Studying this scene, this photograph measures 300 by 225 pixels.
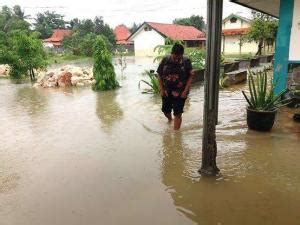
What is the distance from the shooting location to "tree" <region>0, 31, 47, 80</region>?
14820 mm

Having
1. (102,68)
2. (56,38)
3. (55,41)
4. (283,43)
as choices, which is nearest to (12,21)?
(55,41)

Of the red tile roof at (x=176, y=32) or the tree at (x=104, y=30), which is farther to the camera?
the tree at (x=104, y=30)

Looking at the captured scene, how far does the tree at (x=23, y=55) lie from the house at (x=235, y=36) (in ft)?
72.7

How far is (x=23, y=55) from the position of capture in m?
15.1

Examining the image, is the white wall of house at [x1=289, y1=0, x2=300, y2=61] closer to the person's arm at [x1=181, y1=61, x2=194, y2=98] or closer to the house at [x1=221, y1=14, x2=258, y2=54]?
the person's arm at [x1=181, y1=61, x2=194, y2=98]

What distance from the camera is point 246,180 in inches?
145

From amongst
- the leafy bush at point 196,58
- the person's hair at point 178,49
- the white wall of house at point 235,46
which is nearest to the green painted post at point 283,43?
the person's hair at point 178,49

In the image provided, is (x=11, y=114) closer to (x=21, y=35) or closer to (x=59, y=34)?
(x=21, y=35)

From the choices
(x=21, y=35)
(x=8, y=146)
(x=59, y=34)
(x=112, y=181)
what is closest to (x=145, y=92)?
(x=8, y=146)

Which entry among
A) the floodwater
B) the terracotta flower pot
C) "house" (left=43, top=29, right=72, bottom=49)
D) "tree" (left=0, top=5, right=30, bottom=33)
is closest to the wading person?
the floodwater

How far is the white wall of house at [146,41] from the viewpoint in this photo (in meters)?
36.8

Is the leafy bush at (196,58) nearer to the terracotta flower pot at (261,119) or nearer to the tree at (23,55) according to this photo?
the terracotta flower pot at (261,119)

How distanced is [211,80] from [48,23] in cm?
6374

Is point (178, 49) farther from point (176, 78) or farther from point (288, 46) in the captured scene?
point (288, 46)
